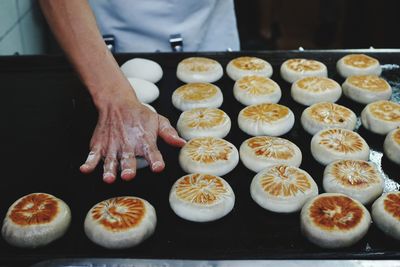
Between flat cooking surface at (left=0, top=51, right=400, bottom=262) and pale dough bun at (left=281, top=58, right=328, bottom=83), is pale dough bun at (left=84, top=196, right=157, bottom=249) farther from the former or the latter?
pale dough bun at (left=281, top=58, right=328, bottom=83)

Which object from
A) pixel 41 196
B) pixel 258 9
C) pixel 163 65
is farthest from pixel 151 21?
pixel 258 9

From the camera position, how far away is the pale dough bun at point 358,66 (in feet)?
7.61

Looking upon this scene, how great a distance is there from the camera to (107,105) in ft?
5.77

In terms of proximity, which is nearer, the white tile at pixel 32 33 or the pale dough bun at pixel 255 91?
the pale dough bun at pixel 255 91

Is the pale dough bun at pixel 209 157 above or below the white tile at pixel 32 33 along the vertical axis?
below

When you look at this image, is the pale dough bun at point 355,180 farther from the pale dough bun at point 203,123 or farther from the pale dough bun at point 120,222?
the pale dough bun at point 120,222

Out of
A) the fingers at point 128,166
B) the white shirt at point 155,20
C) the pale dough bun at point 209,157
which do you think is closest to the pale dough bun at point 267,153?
the pale dough bun at point 209,157

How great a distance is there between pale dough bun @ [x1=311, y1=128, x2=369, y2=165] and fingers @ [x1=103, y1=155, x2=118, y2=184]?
80 centimetres

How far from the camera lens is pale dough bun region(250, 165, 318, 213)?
5.21ft

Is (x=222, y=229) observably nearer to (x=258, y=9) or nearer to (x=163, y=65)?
(x=163, y=65)

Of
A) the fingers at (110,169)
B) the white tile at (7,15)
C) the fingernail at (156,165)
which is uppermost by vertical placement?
the white tile at (7,15)

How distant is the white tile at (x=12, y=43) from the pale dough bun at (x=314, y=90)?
1.59 m

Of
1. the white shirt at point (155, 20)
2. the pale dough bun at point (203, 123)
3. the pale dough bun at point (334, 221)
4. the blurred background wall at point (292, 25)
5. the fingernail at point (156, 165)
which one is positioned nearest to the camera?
the pale dough bun at point (334, 221)

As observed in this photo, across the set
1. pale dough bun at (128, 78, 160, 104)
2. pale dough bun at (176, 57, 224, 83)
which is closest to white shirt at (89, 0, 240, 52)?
pale dough bun at (176, 57, 224, 83)
